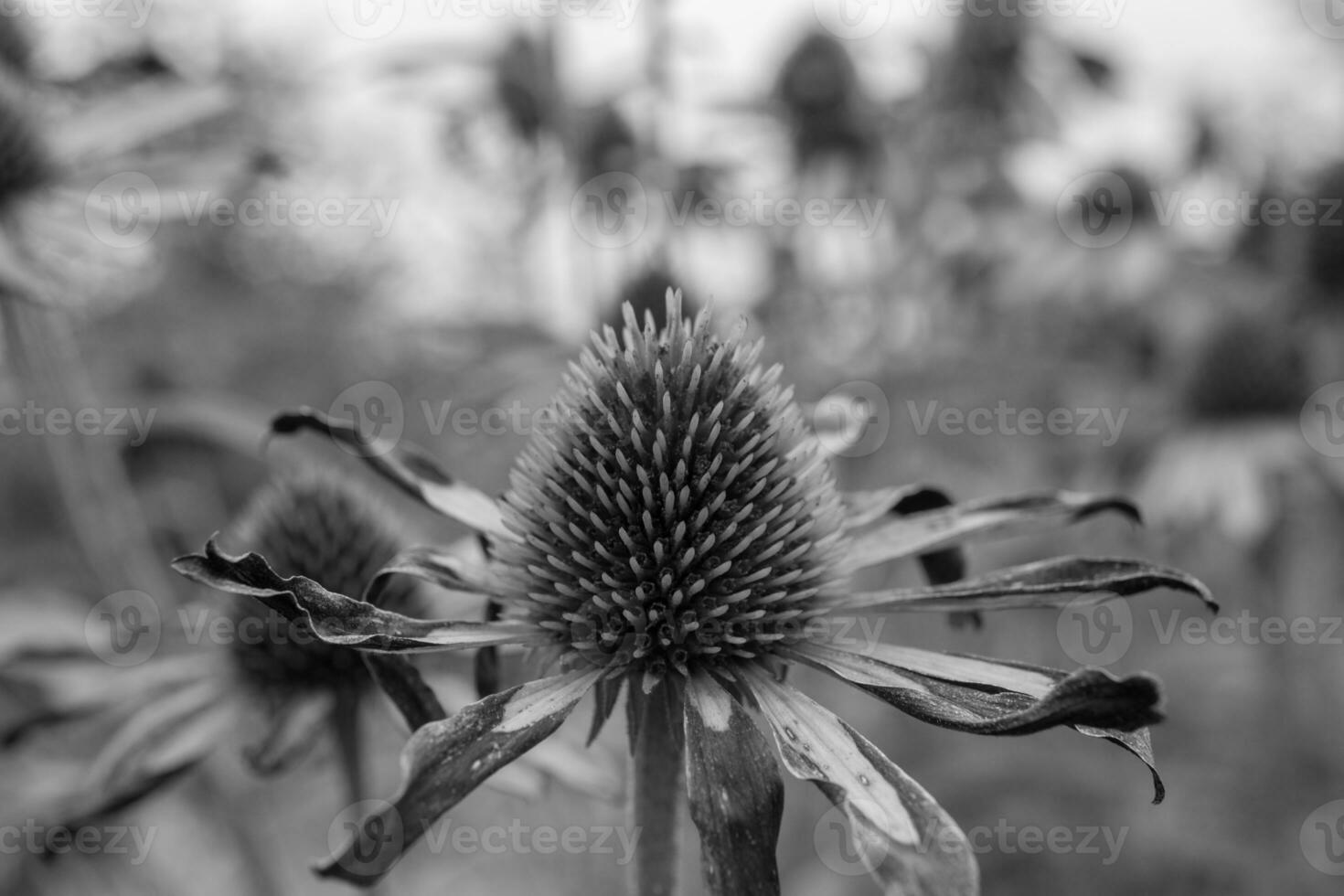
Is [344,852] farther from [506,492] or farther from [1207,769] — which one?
[1207,769]

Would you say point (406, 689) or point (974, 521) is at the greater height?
point (974, 521)

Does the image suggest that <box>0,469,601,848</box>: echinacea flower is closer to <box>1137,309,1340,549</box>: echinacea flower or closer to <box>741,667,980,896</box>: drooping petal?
<box>741,667,980,896</box>: drooping petal

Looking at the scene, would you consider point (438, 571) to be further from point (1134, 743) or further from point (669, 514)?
point (1134, 743)

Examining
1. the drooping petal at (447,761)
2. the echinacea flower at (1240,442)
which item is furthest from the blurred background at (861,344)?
the drooping petal at (447,761)

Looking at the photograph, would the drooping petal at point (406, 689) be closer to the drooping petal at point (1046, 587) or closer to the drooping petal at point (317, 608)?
the drooping petal at point (317, 608)

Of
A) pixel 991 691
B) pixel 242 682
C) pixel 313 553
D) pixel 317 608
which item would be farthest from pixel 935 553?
pixel 242 682

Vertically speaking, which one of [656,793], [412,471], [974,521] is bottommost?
[656,793]

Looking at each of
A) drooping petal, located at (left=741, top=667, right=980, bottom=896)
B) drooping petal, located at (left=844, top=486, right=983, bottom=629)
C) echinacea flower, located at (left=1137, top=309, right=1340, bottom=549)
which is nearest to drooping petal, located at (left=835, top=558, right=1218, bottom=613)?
drooping petal, located at (left=844, top=486, right=983, bottom=629)
